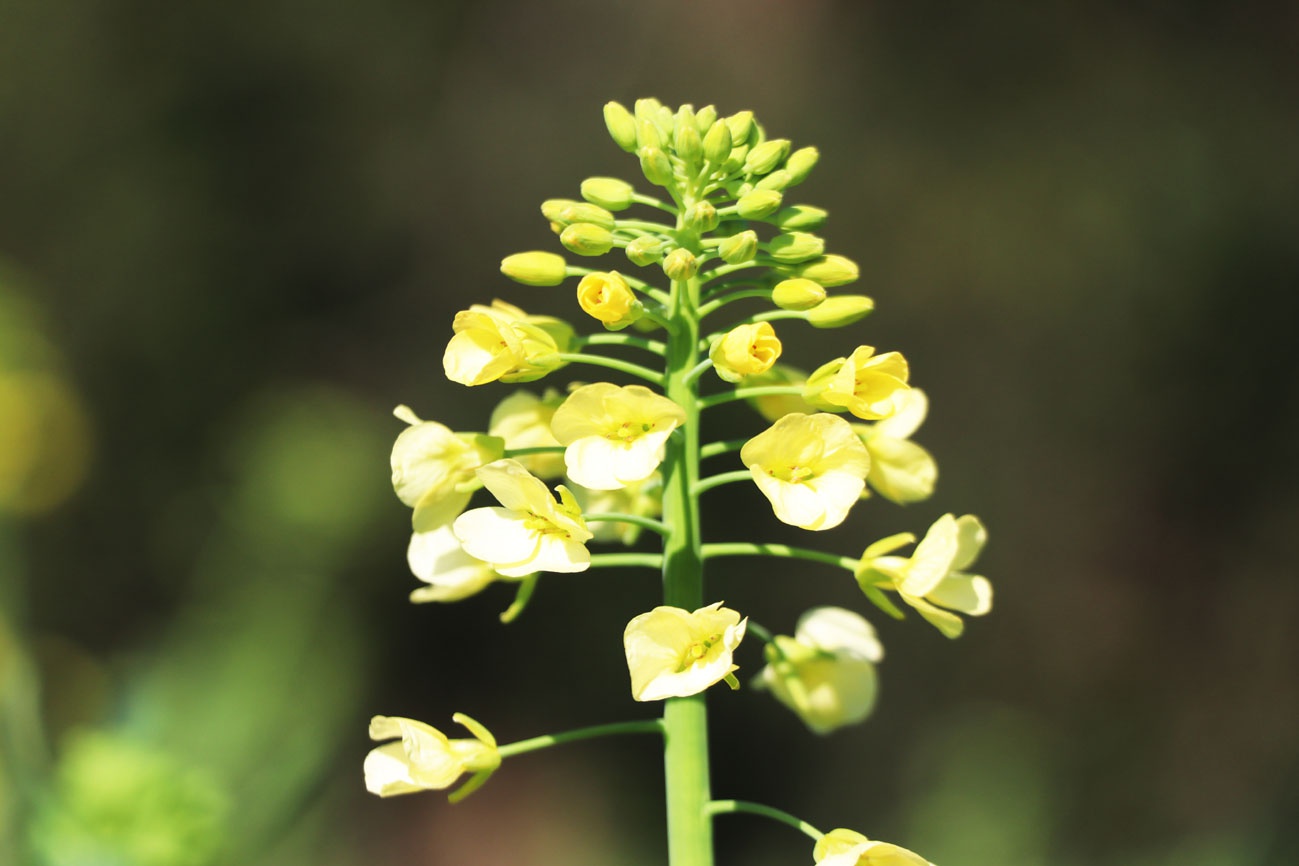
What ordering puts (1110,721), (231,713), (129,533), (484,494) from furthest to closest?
(129,533), (1110,721), (231,713), (484,494)

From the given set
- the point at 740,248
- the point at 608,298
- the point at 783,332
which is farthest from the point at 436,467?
the point at 783,332

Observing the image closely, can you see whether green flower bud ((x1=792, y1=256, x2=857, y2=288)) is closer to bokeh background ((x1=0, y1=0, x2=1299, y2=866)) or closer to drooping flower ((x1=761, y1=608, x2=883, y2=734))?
drooping flower ((x1=761, y1=608, x2=883, y2=734))

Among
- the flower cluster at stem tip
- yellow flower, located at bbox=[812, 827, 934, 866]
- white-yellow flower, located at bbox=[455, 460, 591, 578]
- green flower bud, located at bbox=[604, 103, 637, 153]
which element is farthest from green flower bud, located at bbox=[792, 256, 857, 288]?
yellow flower, located at bbox=[812, 827, 934, 866]

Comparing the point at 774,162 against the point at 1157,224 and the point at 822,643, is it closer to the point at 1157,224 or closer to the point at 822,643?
the point at 822,643

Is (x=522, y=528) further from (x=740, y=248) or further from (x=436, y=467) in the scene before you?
(x=740, y=248)

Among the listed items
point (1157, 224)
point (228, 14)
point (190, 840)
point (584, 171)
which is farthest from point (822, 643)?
point (228, 14)

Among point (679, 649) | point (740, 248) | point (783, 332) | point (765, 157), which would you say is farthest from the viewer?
point (783, 332)
